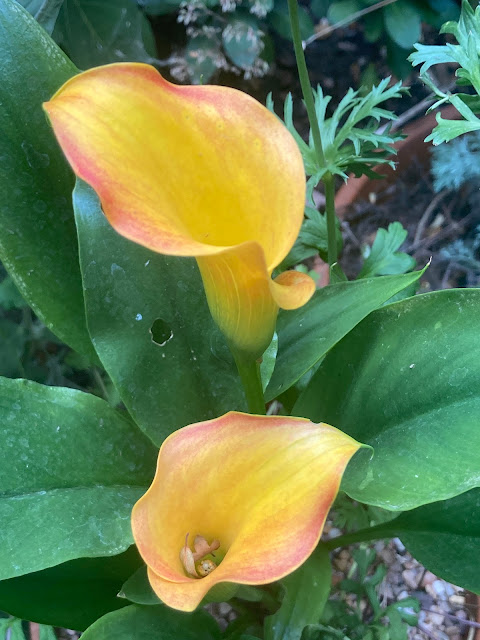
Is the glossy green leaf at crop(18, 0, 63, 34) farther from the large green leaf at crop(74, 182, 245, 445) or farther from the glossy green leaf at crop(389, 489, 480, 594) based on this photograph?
the glossy green leaf at crop(389, 489, 480, 594)

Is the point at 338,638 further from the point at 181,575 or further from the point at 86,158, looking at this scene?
the point at 86,158

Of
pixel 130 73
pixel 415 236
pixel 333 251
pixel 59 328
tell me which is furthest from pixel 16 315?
pixel 415 236

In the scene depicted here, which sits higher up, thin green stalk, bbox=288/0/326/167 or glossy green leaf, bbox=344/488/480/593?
thin green stalk, bbox=288/0/326/167

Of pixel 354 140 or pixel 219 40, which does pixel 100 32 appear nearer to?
pixel 219 40

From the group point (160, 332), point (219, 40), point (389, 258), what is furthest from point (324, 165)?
point (219, 40)

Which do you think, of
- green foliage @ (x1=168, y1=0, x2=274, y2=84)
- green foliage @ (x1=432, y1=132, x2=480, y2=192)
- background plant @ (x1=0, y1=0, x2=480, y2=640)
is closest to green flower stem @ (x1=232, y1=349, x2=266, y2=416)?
background plant @ (x1=0, y1=0, x2=480, y2=640)

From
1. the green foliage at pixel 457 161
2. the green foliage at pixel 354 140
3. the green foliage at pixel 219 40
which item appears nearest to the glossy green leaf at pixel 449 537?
the green foliage at pixel 354 140

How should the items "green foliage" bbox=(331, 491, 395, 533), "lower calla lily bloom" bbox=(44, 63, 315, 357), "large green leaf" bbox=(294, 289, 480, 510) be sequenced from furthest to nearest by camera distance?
"green foliage" bbox=(331, 491, 395, 533)
"large green leaf" bbox=(294, 289, 480, 510)
"lower calla lily bloom" bbox=(44, 63, 315, 357)
